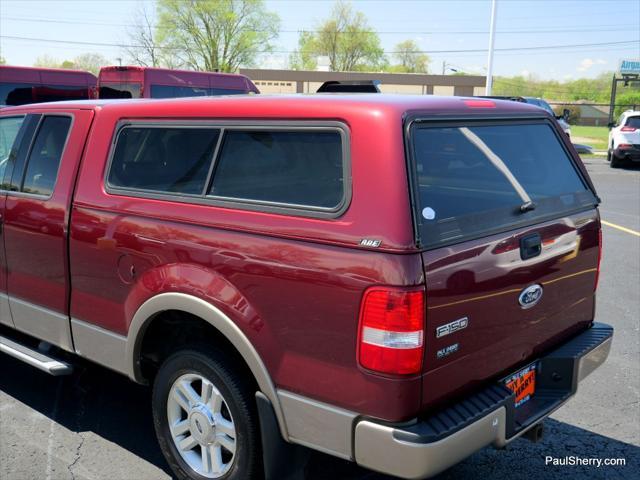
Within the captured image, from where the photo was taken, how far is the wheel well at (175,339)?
298cm

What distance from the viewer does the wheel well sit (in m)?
2.98

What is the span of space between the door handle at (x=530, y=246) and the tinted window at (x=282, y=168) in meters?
0.87

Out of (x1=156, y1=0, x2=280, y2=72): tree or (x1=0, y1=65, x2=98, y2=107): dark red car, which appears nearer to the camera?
(x1=0, y1=65, x2=98, y2=107): dark red car

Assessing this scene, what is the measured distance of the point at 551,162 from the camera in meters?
3.52

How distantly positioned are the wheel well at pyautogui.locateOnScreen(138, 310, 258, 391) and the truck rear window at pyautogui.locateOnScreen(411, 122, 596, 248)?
1.10 metres

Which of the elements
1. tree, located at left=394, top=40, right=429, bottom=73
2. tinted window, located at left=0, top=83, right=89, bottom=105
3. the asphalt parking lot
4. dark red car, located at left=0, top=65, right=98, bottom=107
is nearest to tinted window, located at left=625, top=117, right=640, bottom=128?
dark red car, located at left=0, top=65, right=98, bottom=107

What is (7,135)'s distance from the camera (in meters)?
4.40

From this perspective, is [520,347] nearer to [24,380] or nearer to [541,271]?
[541,271]

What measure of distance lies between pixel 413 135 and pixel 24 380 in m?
3.48

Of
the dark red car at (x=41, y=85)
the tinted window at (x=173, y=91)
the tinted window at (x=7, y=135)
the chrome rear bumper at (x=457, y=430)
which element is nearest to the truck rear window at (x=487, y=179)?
the chrome rear bumper at (x=457, y=430)

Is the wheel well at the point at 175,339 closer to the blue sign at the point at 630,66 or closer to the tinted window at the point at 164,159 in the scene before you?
the tinted window at the point at 164,159

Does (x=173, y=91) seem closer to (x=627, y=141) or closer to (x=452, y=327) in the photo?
(x=452, y=327)

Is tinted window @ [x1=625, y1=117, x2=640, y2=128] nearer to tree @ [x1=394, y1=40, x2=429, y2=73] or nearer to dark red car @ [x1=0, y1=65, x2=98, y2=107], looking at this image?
dark red car @ [x1=0, y1=65, x2=98, y2=107]

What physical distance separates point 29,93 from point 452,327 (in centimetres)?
1438
